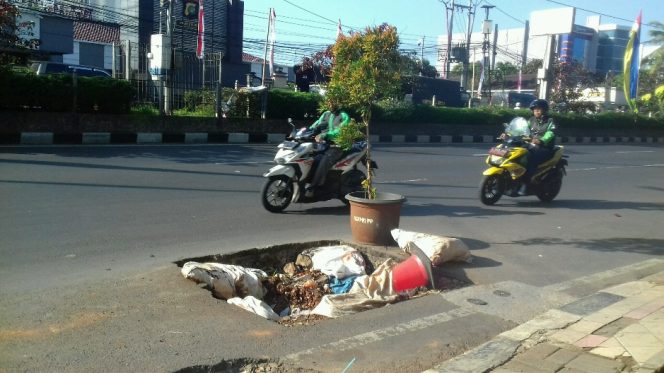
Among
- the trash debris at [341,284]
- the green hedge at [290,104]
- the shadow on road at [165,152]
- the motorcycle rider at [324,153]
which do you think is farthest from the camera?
the green hedge at [290,104]

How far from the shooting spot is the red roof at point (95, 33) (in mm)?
36406

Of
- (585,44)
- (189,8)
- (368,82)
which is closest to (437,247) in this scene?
(368,82)

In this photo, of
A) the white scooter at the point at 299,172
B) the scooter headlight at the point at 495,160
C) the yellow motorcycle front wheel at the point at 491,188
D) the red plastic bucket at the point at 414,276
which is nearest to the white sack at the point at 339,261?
the red plastic bucket at the point at 414,276

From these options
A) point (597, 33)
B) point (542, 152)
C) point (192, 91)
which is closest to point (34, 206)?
point (542, 152)

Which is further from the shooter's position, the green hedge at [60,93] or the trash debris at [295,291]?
the green hedge at [60,93]

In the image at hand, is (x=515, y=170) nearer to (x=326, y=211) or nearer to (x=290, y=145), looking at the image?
(x=326, y=211)

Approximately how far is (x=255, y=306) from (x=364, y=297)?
0.93 metres

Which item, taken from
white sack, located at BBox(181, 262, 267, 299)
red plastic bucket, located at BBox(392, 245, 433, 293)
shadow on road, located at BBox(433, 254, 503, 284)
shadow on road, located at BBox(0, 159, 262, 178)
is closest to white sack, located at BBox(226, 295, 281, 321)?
white sack, located at BBox(181, 262, 267, 299)

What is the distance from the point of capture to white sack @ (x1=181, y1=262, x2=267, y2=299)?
4824 mm

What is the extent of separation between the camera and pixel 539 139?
9859 mm

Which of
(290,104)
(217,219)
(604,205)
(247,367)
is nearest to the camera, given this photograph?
(247,367)

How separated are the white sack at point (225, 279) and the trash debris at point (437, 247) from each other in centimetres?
147

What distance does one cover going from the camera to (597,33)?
266 ft

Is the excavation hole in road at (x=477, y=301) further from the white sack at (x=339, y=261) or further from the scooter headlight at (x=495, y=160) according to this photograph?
the scooter headlight at (x=495, y=160)
